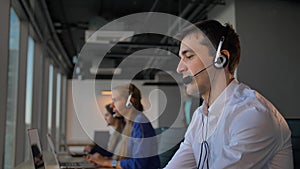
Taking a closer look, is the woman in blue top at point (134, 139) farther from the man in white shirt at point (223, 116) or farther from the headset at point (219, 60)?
the headset at point (219, 60)

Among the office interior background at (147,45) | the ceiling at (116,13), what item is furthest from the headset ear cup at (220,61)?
the ceiling at (116,13)

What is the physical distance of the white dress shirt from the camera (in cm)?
97

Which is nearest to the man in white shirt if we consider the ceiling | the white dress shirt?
the white dress shirt

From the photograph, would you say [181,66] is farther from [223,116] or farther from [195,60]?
[223,116]

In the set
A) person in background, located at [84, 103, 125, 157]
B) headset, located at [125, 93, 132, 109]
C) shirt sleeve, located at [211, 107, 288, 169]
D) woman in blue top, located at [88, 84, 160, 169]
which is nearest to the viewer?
shirt sleeve, located at [211, 107, 288, 169]

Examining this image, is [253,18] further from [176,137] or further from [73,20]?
[73,20]

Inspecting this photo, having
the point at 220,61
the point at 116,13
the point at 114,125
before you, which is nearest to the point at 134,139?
the point at 114,125

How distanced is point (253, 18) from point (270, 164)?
3.58 m

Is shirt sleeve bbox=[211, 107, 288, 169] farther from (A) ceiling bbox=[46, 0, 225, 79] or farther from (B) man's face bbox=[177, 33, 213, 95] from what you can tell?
(A) ceiling bbox=[46, 0, 225, 79]

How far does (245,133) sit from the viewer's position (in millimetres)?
974

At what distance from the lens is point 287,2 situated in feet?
14.4

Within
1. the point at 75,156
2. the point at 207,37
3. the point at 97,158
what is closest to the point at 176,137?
the point at 97,158

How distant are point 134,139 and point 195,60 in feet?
4.01

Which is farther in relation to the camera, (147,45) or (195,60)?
(147,45)
